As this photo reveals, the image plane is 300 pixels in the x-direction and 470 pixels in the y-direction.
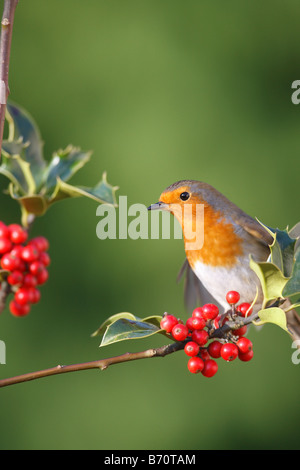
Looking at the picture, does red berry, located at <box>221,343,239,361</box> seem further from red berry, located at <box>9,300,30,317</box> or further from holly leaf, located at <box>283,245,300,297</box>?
red berry, located at <box>9,300,30,317</box>

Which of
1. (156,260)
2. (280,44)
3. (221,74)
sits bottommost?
(156,260)

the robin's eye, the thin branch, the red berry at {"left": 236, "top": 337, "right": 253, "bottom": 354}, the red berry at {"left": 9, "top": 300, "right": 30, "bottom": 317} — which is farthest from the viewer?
the robin's eye

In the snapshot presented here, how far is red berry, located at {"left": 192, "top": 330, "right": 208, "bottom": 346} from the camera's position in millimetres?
1029

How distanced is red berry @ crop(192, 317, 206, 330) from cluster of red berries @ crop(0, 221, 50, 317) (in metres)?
0.47

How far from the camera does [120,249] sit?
324 cm

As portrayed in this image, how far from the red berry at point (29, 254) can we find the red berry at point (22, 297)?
0.07 meters

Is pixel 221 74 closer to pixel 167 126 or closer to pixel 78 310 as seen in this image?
pixel 167 126

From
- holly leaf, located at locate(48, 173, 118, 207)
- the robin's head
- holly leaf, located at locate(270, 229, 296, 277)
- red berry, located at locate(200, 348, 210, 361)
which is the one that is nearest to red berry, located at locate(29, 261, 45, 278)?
holly leaf, located at locate(48, 173, 118, 207)

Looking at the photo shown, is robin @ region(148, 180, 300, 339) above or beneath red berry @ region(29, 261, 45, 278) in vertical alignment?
above

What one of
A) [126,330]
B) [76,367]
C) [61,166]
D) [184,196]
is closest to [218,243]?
[184,196]

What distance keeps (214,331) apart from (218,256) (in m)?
0.62

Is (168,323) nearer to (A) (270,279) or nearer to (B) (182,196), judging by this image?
(A) (270,279)

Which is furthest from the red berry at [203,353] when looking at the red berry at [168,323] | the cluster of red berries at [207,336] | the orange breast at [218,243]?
the orange breast at [218,243]

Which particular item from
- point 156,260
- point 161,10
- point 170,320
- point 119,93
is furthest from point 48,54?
point 170,320
